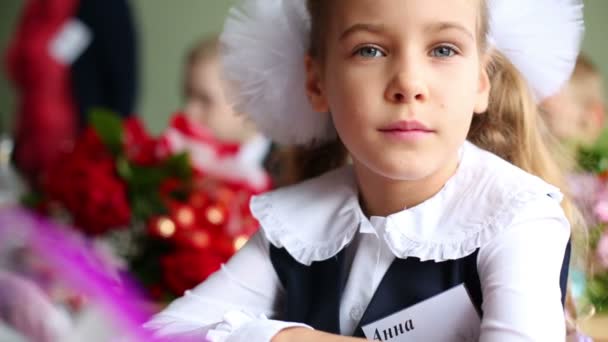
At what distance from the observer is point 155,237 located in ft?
5.58

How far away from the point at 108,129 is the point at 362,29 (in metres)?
0.94

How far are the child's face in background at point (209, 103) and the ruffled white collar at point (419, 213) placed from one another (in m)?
2.11

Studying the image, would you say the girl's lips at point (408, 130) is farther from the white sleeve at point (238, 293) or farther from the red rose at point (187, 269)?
the red rose at point (187, 269)

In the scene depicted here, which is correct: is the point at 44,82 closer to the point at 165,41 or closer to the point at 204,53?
the point at 204,53

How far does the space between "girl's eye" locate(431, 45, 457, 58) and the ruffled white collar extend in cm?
14

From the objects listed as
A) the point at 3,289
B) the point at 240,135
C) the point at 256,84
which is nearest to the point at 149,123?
the point at 240,135

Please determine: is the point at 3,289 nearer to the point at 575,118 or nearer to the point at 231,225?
the point at 231,225

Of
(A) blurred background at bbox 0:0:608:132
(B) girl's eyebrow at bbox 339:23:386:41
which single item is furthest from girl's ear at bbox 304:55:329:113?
(A) blurred background at bbox 0:0:608:132

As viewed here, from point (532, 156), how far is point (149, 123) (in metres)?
4.04

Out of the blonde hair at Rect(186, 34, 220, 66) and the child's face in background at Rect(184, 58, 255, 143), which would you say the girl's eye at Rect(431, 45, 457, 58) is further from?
the blonde hair at Rect(186, 34, 220, 66)

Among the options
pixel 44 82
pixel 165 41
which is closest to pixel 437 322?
pixel 44 82


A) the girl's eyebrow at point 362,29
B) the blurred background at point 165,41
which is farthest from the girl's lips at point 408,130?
the blurred background at point 165,41

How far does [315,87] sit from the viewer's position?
110cm

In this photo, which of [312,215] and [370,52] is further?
[312,215]
